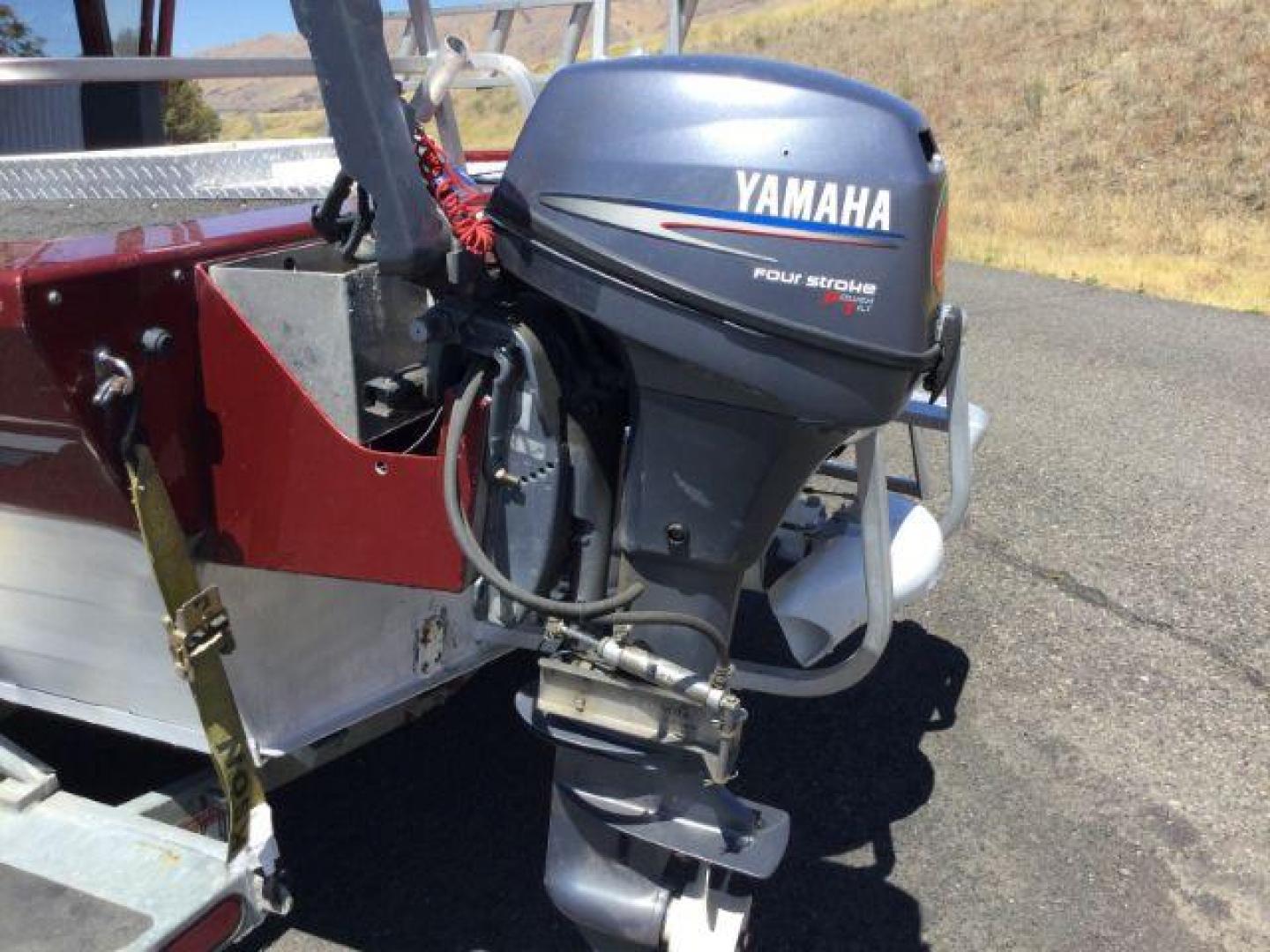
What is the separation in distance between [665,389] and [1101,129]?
696 inches

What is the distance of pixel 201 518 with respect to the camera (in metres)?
1.94

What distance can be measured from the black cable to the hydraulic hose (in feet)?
0.07

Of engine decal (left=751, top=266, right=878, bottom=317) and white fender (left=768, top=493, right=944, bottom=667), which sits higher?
engine decal (left=751, top=266, right=878, bottom=317)

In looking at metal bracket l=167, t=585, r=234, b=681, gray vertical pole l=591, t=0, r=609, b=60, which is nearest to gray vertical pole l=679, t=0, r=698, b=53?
gray vertical pole l=591, t=0, r=609, b=60

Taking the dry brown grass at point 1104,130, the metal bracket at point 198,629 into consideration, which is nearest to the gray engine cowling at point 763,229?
the metal bracket at point 198,629

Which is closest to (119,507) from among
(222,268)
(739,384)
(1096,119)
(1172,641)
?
(222,268)

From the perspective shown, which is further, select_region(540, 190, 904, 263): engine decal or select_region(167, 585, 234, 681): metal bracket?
select_region(167, 585, 234, 681): metal bracket

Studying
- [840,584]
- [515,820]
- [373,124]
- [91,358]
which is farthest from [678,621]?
[515,820]

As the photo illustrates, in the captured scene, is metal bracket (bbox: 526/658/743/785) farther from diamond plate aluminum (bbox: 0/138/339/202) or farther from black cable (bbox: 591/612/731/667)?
diamond plate aluminum (bbox: 0/138/339/202)

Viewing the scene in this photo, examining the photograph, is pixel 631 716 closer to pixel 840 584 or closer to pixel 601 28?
pixel 840 584

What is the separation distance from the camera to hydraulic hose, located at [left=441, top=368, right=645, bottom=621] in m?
1.74

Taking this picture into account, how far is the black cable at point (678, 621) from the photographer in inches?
68.9

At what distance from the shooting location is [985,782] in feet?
9.57

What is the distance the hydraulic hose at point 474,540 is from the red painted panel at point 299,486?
70mm
